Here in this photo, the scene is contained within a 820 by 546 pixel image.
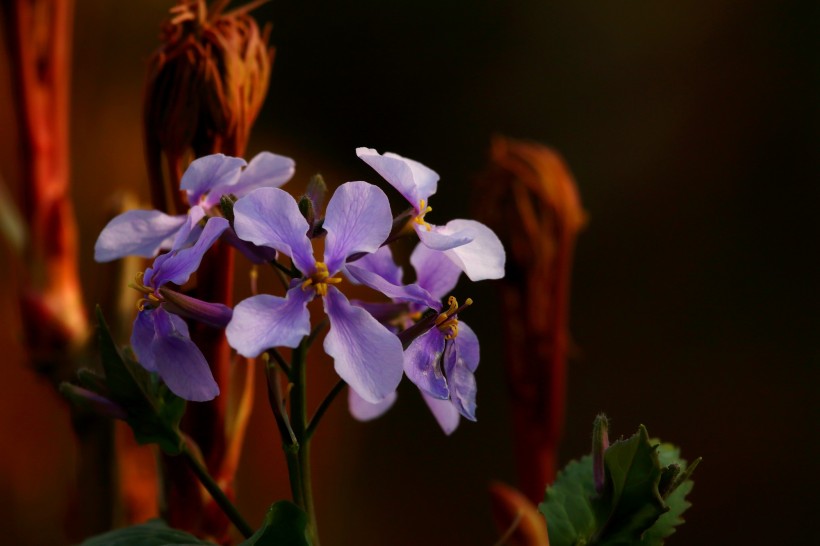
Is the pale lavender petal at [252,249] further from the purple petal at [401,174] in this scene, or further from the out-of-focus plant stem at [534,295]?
the out-of-focus plant stem at [534,295]

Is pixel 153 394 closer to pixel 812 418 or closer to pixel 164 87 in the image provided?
pixel 164 87

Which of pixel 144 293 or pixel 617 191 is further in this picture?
pixel 617 191

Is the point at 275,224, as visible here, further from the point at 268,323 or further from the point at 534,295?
the point at 534,295

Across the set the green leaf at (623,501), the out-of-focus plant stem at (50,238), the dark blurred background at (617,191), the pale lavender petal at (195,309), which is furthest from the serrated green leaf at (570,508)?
the dark blurred background at (617,191)

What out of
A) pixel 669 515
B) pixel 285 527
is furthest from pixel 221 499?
pixel 669 515

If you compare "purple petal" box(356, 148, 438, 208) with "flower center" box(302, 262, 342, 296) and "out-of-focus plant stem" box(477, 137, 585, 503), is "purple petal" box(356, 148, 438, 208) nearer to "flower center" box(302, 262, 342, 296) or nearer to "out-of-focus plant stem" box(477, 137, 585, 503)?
"flower center" box(302, 262, 342, 296)

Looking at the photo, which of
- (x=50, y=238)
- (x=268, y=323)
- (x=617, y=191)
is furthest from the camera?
(x=617, y=191)
